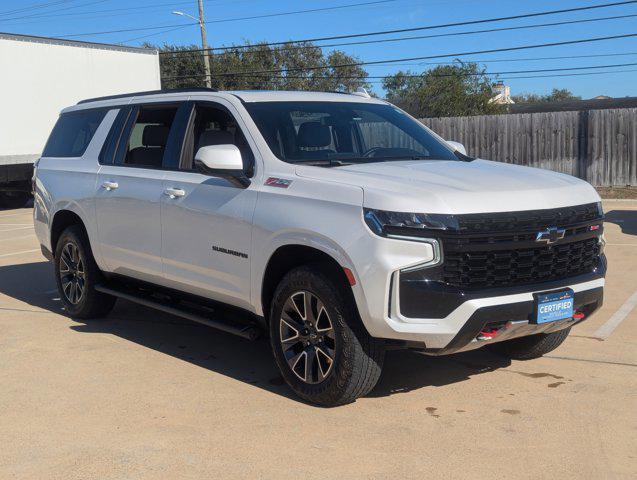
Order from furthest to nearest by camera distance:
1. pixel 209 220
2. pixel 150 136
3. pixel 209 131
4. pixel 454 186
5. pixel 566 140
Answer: pixel 566 140
pixel 150 136
pixel 209 131
pixel 209 220
pixel 454 186

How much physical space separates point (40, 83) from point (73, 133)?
488 inches

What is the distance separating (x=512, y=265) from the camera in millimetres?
4824

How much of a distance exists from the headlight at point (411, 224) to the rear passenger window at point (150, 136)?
252cm

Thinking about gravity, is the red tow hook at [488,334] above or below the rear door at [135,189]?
below

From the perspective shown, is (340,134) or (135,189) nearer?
(340,134)

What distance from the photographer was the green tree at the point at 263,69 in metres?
56.6

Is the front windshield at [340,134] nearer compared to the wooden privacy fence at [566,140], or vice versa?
the front windshield at [340,134]

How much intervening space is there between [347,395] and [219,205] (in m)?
1.64

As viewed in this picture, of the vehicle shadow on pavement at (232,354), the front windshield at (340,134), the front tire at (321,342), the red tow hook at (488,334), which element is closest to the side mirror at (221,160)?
the front windshield at (340,134)

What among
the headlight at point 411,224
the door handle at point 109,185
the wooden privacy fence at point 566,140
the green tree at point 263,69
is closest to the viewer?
the headlight at point 411,224

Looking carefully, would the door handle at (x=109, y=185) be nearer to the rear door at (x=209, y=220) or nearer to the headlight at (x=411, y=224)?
the rear door at (x=209, y=220)

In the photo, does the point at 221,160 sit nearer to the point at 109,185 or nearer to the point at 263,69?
the point at 109,185

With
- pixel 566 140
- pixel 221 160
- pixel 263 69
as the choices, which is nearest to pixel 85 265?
pixel 221 160

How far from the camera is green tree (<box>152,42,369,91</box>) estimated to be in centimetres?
5662
